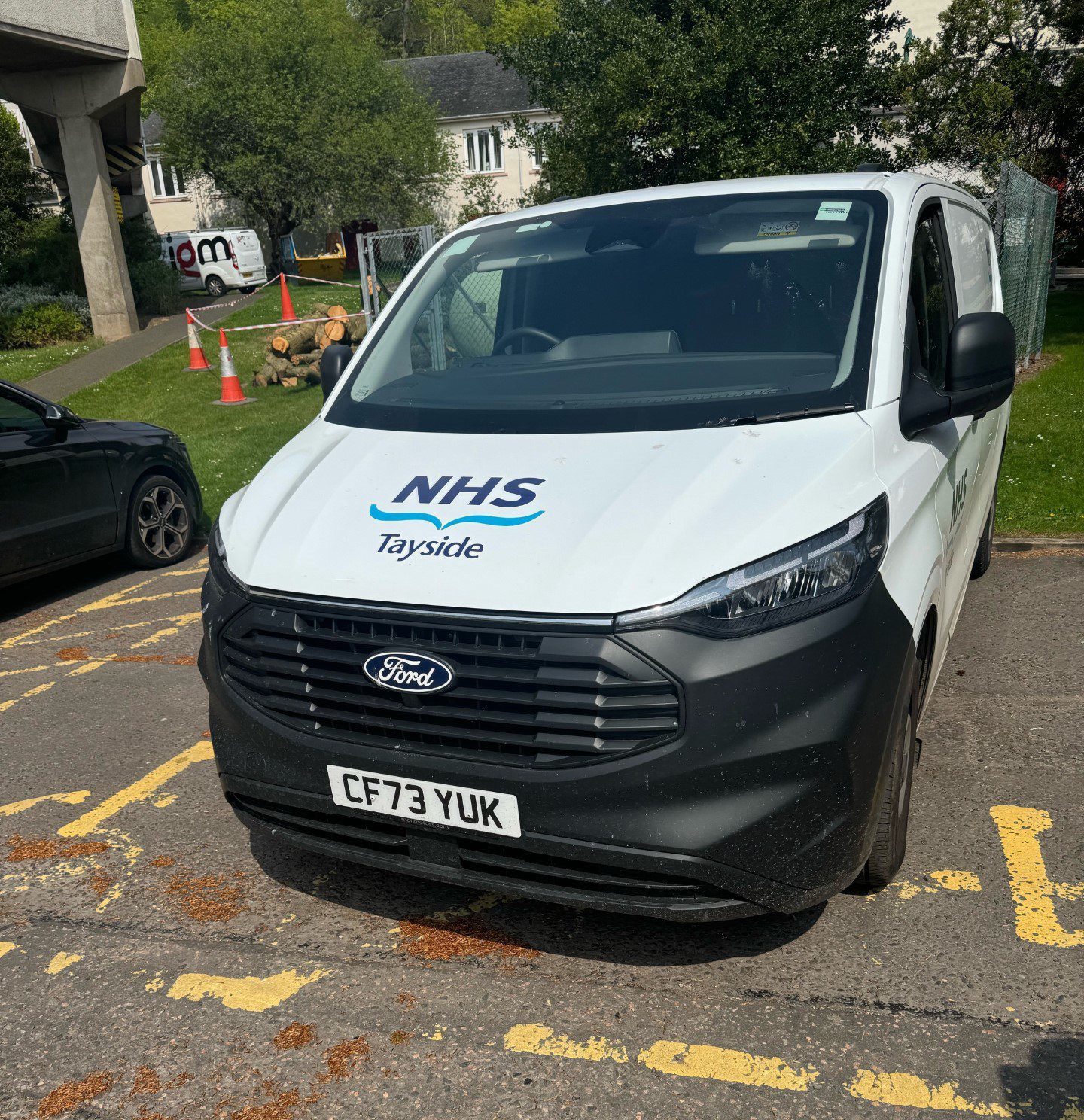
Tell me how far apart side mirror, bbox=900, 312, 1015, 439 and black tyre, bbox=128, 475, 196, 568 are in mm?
5980

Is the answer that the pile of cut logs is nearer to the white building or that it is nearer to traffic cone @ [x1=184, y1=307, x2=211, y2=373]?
traffic cone @ [x1=184, y1=307, x2=211, y2=373]

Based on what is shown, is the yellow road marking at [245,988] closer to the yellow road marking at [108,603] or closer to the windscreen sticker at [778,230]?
the windscreen sticker at [778,230]

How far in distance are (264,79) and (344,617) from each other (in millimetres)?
45315

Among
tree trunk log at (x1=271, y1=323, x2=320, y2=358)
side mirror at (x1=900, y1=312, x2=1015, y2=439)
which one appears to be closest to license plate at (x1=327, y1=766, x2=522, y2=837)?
side mirror at (x1=900, y1=312, x2=1015, y2=439)

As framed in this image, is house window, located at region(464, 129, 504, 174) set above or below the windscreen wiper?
above

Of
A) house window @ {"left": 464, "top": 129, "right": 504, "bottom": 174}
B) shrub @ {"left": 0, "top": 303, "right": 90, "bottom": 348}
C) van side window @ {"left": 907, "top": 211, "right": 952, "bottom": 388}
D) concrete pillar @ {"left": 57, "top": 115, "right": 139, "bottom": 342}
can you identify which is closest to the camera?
van side window @ {"left": 907, "top": 211, "right": 952, "bottom": 388}

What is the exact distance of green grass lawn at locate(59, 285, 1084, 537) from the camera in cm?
838

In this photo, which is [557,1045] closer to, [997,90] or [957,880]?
[957,880]

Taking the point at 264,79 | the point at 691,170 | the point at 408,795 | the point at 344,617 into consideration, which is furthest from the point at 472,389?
the point at 264,79

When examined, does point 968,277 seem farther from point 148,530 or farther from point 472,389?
point 148,530

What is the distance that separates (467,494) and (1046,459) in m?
7.78

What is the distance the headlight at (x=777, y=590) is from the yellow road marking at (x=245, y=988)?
1.43 meters

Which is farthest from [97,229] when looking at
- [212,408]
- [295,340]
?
[212,408]

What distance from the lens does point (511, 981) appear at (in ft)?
10.3
